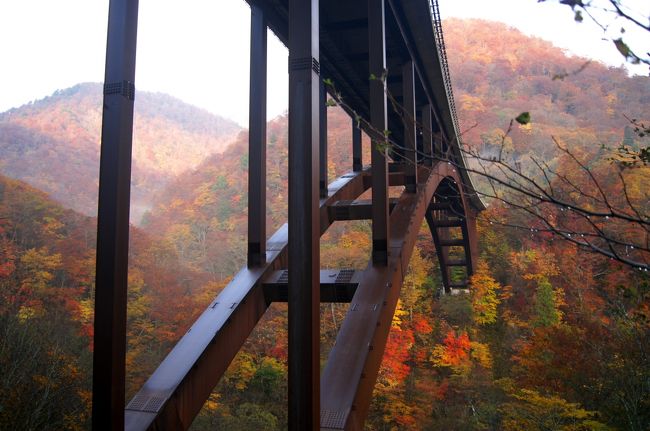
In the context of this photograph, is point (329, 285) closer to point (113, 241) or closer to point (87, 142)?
point (113, 241)

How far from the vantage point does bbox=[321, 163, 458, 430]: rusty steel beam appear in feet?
10.4

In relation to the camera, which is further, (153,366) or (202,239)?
(202,239)

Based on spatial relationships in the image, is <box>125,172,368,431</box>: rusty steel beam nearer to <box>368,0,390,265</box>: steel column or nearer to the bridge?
the bridge

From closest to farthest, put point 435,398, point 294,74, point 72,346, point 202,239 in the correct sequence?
point 294,74, point 72,346, point 435,398, point 202,239

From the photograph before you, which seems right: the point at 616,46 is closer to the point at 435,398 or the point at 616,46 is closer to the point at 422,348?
the point at 435,398

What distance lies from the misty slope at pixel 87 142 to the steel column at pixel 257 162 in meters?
31.8

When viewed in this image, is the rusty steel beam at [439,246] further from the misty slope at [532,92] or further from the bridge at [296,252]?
the misty slope at [532,92]

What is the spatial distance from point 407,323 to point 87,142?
29925 millimetres

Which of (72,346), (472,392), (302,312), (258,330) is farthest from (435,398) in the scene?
(302,312)

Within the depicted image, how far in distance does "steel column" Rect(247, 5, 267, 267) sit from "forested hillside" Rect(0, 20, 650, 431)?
451cm

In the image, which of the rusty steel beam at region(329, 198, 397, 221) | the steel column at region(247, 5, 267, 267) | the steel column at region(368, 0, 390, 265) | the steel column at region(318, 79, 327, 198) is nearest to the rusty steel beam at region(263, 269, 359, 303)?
the steel column at region(247, 5, 267, 267)

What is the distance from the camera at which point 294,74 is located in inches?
112

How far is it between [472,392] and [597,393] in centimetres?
559

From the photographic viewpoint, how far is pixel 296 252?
2670mm
